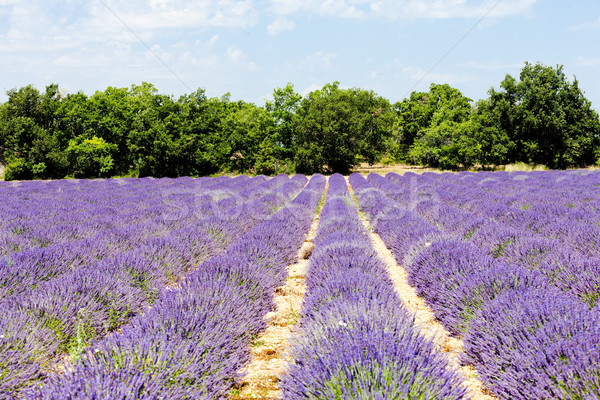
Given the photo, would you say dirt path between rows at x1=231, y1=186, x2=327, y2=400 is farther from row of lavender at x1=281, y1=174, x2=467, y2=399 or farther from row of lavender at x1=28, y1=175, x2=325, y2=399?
row of lavender at x1=281, y1=174, x2=467, y2=399

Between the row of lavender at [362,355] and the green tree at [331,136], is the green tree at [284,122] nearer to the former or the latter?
the green tree at [331,136]

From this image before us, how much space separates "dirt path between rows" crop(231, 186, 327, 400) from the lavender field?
0.02 metres

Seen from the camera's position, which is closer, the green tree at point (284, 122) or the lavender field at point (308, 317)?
the lavender field at point (308, 317)

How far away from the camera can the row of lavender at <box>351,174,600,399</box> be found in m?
A: 1.84

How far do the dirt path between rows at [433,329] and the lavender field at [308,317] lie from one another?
18 millimetres

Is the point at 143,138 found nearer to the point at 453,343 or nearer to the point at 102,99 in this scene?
the point at 102,99

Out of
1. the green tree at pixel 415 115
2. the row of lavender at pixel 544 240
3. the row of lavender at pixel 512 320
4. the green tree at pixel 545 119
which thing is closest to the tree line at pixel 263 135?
the green tree at pixel 545 119

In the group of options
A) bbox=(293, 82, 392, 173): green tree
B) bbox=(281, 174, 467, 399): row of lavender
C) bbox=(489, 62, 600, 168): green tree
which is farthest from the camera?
bbox=(293, 82, 392, 173): green tree

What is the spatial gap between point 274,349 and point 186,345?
33.6 inches

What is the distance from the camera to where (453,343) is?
2.87 m

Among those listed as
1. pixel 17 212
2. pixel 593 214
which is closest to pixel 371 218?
pixel 593 214

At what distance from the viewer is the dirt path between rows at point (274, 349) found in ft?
7.44

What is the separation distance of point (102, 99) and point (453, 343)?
30370 mm

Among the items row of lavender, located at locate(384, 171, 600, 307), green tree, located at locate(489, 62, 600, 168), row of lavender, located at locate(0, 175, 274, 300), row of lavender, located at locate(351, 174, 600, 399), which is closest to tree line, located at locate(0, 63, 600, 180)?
green tree, located at locate(489, 62, 600, 168)
